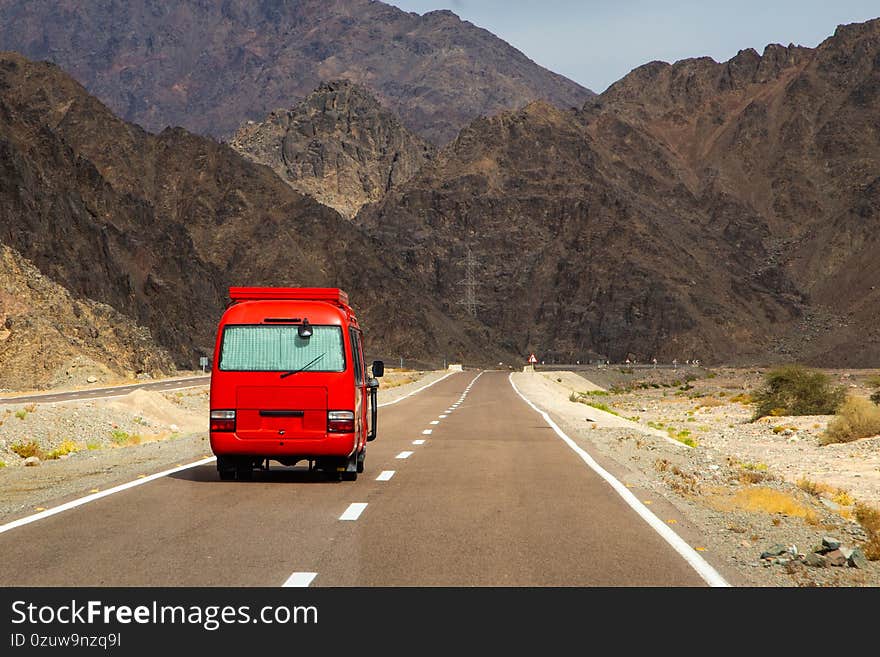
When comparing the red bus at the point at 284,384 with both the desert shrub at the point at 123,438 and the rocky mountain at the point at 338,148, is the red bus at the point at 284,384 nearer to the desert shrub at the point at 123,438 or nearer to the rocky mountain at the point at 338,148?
the desert shrub at the point at 123,438

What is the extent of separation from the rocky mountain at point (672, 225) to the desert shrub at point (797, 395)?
Result: 306 feet

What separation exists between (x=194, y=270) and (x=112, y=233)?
12.3m

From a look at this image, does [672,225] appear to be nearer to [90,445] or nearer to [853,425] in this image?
[853,425]

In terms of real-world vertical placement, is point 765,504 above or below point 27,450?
above

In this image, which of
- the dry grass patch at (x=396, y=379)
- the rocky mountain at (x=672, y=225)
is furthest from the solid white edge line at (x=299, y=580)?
the rocky mountain at (x=672, y=225)

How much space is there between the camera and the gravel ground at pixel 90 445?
535 inches

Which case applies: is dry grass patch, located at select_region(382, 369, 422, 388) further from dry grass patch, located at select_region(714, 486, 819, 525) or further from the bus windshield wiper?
dry grass patch, located at select_region(714, 486, 819, 525)

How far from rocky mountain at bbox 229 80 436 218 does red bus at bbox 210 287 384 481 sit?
547 ft

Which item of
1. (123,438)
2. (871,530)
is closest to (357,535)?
(871,530)

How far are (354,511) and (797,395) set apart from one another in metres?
31.6

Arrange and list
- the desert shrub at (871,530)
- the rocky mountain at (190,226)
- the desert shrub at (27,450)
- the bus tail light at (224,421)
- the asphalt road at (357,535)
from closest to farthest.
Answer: the asphalt road at (357,535), the desert shrub at (871,530), the bus tail light at (224,421), the desert shrub at (27,450), the rocky mountain at (190,226)

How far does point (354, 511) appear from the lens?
11.5 m

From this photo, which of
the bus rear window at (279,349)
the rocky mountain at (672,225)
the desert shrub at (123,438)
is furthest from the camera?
the rocky mountain at (672,225)
